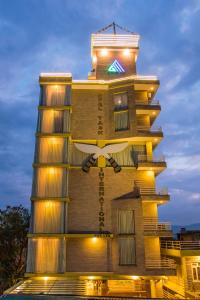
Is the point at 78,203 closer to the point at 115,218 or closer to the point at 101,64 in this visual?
the point at 115,218

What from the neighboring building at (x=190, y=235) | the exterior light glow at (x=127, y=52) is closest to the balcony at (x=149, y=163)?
the neighboring building at (x=190, y=235)

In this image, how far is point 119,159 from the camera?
121 ft

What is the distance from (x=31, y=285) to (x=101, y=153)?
677 inches

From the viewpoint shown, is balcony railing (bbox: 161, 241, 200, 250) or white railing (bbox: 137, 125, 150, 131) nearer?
balcony railing (bbox: 161, 241, 200, 250)

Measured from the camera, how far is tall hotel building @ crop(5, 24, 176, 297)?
31016mm

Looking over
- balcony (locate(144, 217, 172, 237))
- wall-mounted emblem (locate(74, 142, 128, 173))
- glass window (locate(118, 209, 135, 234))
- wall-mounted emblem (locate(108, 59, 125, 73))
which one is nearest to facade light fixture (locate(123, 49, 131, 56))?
Answer: wall-mounted emblem (locate(108, 59, 125, 73))

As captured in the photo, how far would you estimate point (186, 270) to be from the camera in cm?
3016

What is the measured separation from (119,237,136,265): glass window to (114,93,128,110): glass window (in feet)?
56.7

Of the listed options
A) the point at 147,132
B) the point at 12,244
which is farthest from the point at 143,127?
the point at 12,244

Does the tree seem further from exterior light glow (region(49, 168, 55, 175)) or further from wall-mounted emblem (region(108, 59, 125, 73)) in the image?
wall-mounted emblem (region(108, 59, 125, 73))

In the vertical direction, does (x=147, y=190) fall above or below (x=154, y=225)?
above

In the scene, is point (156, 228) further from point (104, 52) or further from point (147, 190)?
point (104, 52)

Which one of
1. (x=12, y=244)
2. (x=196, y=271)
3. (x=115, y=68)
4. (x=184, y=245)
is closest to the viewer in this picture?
(x=196, y=271)

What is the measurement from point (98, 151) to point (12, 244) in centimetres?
1871
